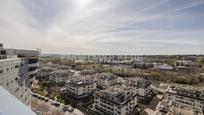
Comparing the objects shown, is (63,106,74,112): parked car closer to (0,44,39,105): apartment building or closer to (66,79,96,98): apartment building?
(66,79,96,98): apartment building

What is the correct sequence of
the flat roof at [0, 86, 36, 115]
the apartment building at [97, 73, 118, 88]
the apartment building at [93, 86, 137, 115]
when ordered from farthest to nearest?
the apartment building at [97, 73, 118, 88]
the apartment building at [93, 86, 137, 115]
the flat roof at [0, 86, 36, 115]

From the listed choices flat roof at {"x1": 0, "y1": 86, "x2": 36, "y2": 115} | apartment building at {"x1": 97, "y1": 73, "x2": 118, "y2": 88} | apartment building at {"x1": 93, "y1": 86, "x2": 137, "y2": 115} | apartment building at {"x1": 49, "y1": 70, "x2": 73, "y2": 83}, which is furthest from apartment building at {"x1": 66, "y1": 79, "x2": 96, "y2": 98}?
flat roof at {"x1": 0, "y1": 86, "x2": 36, "y2": 115}

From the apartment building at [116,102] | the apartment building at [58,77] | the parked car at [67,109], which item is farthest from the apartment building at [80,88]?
the apartment building at [58,77]

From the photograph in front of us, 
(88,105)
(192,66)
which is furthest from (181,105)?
(192,66)

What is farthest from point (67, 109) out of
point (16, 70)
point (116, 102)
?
point (16, 70)

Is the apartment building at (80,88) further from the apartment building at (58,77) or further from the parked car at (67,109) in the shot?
the apartment building at (58,77)

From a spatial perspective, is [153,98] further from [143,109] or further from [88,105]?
[88,105]
